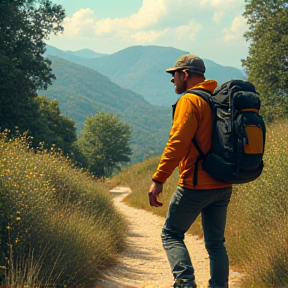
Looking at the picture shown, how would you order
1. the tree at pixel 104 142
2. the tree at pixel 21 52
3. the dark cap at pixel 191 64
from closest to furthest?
the dark cap at pixel 191 64 → the tree at pixel 21 52 → the tree at pixel 104 142

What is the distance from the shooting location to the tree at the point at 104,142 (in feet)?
203

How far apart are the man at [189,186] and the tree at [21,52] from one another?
17.6 metres

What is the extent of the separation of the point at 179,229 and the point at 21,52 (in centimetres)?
2079

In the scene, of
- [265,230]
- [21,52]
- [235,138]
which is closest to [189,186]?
[235,138]

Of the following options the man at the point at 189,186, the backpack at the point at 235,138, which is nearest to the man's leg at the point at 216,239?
the man at the point at 189,186

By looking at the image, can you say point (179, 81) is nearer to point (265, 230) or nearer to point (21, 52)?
point (265, 230)

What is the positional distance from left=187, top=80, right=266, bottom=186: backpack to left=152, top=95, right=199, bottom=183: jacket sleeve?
16cm

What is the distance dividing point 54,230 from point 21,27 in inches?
779

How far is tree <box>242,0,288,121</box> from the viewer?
A: 23.7m

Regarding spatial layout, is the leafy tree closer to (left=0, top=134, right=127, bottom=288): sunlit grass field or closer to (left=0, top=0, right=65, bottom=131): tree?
(left=0, top=0, right=65, bottom=131): tree

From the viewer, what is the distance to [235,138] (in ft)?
12.1

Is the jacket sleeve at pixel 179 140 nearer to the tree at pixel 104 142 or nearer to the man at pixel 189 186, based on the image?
the man at pixel 189 186

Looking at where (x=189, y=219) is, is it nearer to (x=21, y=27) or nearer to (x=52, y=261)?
(x=52, y=261)

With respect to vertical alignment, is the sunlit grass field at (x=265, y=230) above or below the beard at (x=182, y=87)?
below
